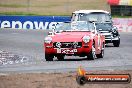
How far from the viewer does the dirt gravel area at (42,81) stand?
39.7 ft

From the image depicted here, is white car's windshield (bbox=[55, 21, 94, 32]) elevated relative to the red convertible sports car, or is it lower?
elevated

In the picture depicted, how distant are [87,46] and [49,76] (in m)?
5.85

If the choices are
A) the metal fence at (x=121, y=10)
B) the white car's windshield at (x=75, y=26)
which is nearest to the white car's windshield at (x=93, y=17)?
the white car's windshield at (x=75, y=26)

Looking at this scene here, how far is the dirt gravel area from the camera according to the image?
1210 centimetres

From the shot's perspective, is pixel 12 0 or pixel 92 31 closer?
pixel 92 31

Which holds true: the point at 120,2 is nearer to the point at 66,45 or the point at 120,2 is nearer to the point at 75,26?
the point at 75,26

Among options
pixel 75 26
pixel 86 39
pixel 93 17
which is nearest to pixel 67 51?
pixel 86 39

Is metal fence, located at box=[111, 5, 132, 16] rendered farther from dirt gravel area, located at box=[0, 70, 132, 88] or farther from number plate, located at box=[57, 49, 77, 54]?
dirt gravel area, located at box=[0, 70, 132, 88]

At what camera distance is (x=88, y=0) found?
5384cm

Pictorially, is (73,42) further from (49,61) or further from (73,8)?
(73,8)

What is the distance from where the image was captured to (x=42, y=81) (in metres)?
12.9

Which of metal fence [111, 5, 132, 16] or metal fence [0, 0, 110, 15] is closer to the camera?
metal fence [111, 5, 132, 16]

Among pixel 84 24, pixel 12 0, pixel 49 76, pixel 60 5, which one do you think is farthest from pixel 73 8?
pixel 49 76

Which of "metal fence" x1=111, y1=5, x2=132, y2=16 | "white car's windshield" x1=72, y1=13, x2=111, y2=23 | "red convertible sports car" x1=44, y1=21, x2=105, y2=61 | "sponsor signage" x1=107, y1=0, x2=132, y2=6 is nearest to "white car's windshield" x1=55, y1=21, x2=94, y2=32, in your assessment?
"red convertible sports car" x1=44, y1=21, x2=105, y2=61
